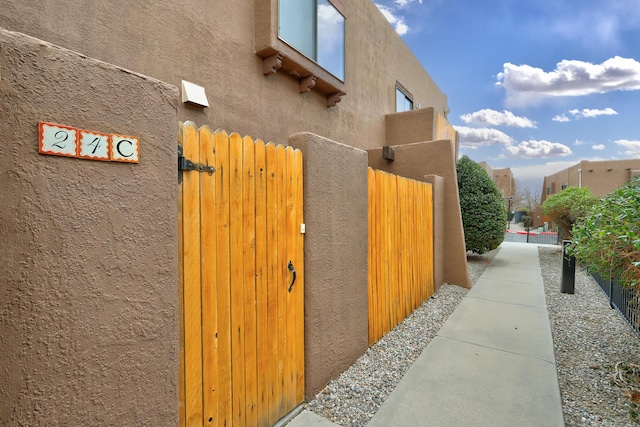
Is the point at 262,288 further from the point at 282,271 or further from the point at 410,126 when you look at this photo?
the point at 410,126

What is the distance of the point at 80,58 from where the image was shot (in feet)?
4.81

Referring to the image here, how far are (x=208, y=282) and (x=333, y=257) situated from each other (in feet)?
4.71

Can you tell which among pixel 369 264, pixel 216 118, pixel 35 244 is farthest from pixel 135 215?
pixel 216 118

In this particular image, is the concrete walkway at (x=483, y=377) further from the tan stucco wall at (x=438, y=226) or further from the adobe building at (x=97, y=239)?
the tan stucco wall at (x=438, y=226)

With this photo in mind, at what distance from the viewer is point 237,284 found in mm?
2328

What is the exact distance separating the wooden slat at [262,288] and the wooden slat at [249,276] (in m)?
0.04

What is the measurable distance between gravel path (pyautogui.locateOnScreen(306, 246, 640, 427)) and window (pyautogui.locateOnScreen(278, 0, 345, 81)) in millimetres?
5186

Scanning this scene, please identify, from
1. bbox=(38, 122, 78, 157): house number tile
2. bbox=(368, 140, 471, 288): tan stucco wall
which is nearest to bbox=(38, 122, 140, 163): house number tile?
bbox=(38, 122, 78, 157): house number tile

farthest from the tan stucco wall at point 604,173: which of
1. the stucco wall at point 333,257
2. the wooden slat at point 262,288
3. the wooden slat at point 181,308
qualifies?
the wooden slat at point 181,308

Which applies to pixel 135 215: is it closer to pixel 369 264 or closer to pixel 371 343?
pixel 369 264

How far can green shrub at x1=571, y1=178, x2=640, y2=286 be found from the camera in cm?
294

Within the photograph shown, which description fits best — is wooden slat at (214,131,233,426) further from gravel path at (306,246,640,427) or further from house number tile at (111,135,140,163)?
gravel path at (306,246,640,427)

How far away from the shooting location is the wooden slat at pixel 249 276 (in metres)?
2.38

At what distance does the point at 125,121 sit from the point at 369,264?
316 centimetres
